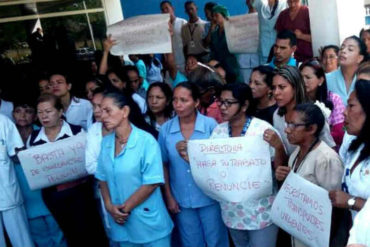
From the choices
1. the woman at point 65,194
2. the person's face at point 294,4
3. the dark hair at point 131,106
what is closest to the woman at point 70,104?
A: the woman at point 65,194

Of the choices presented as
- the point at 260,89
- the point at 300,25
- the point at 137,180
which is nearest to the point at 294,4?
the point at 300,25

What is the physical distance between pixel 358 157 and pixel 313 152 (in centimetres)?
34

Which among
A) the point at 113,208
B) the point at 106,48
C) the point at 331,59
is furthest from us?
the point at 106,48

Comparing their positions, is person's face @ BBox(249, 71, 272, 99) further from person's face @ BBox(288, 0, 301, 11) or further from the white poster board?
person's face @ BBox(288, 0, 301, 11)

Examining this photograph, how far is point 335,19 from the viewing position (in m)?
4.94

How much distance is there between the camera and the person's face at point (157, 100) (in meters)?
3.58

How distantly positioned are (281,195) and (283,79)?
2.96 ft

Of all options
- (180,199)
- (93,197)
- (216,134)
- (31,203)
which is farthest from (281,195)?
(31,203)

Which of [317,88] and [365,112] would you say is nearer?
[365,112]

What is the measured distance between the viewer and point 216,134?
9.86 ft

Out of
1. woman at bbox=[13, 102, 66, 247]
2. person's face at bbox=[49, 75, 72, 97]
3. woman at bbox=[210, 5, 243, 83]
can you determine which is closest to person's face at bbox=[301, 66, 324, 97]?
woman at bbox=[210, 5, 243, 83]

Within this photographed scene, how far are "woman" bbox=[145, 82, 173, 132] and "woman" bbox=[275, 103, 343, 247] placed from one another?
52.0 inches

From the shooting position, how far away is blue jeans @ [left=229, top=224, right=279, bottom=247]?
2.90 metres

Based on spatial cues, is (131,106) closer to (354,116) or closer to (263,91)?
(263,91)
